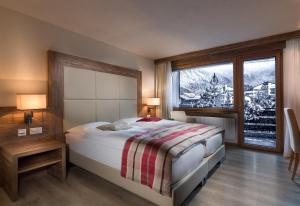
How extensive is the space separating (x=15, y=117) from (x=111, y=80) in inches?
73.2

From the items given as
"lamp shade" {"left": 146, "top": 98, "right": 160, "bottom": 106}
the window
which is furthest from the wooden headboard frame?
the window

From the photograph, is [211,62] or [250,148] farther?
[211,62]

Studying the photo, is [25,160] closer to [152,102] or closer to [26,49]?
[26,49]

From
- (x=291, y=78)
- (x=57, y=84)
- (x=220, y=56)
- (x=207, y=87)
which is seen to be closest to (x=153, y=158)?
(x=57, y=84)

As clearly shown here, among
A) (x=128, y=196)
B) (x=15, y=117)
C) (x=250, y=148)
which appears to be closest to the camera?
(x=128, y=196)

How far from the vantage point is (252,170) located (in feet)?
9.05

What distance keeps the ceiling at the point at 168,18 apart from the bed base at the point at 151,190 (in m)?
2.20

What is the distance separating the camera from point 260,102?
389 cm

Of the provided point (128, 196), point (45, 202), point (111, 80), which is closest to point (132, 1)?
point (111, 80)

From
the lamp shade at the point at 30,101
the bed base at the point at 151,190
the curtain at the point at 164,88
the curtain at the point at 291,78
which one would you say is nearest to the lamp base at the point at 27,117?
the lamp shade at the point at 30,101

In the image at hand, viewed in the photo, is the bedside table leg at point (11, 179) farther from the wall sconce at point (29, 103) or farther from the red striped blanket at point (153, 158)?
the red striped blanket at point (153, 158)

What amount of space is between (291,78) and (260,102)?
2.60 feet

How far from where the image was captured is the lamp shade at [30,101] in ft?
7.32

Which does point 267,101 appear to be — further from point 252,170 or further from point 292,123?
point 252,170
